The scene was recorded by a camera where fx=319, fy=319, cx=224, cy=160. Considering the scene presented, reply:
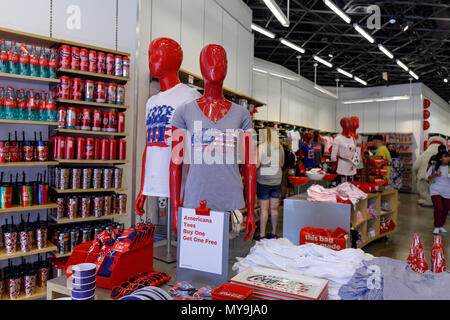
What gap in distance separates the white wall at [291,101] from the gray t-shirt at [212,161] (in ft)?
22.6

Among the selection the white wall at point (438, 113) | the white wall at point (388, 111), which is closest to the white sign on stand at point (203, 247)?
the white wall at point (388, 111)

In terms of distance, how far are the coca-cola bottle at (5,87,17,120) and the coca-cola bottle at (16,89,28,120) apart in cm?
3

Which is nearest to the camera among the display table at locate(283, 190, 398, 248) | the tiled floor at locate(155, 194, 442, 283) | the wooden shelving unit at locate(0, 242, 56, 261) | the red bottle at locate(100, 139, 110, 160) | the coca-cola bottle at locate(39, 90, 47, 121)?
the tiled floor at locate(155, 194, 442, 283)

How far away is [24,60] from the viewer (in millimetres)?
2564

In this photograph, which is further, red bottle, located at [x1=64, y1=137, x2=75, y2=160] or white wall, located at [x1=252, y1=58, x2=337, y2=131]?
white wall, located at [x1=252, y1=58, x2=337, y2=131]

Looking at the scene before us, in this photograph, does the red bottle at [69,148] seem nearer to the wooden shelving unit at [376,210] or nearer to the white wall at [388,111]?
the wooden shelving unit at [376,210]

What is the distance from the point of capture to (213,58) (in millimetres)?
1688

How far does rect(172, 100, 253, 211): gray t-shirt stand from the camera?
1643mm

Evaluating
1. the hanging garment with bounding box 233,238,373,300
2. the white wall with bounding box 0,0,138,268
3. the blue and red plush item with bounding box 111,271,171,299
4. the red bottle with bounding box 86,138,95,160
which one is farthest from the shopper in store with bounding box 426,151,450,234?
the blue and red plush item with bounding box 111,271,171,299

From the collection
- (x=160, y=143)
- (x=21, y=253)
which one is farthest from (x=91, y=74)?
(x=21, y=253)

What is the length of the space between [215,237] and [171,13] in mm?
3545

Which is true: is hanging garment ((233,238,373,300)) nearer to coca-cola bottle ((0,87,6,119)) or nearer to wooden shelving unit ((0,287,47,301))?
wooden shelving unit ((0,287,47,301))

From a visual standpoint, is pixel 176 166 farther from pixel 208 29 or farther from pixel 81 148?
pixel 208 29

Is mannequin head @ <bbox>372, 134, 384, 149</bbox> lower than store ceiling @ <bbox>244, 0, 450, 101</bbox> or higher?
lower
